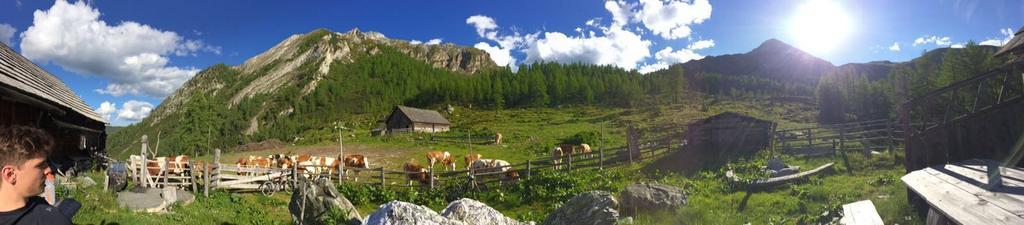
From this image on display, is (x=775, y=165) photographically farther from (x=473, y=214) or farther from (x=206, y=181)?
(x=206, y=181)

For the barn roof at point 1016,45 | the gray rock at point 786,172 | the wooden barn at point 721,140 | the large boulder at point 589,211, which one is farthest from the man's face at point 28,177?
the wooden barn at point 721,140

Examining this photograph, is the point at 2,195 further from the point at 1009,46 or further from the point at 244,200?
the point at 244,200

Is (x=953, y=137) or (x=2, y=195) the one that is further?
(x=953, y=137)

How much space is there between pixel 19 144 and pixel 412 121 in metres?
70.5

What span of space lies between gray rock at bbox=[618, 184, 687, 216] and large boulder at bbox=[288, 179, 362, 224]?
727cm

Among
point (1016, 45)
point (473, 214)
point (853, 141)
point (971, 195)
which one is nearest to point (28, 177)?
point (473, 214)

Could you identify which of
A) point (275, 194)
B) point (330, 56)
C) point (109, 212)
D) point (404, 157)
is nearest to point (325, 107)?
point (330, 56)

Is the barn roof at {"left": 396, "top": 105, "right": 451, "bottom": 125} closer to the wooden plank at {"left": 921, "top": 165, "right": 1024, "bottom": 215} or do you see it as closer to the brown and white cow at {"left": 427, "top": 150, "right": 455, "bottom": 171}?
the brown and white cow at {"left": 427, "top": 150, "right": 455, "bottom": 171}

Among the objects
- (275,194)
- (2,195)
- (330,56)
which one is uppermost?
(330,56)

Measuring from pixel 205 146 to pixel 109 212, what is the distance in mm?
58313

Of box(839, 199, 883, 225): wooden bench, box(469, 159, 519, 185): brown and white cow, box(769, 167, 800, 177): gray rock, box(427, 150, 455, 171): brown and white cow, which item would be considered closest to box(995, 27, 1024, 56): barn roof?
box(769, 167, 800, 177): gray rock

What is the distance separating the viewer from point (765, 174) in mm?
17938

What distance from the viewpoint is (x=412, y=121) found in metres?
72.4

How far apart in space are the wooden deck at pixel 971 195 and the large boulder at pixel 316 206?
40.0ft
